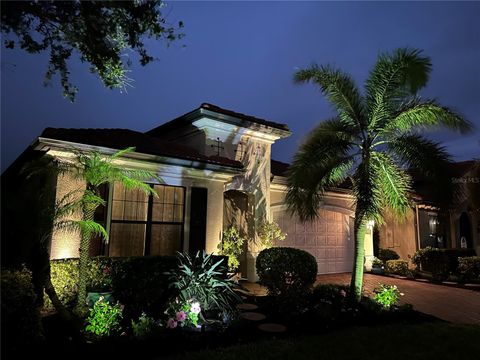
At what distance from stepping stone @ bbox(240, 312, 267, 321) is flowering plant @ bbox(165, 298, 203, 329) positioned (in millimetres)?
1348

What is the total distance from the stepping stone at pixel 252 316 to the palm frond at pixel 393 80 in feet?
16.8

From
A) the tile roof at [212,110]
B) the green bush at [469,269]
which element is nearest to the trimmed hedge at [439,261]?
the green bush at [469,269]

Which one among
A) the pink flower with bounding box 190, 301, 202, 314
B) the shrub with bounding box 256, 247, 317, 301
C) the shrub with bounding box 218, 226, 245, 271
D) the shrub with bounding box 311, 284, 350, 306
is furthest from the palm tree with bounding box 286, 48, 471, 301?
the pink flower with bounding box 190, 301, 202, 314

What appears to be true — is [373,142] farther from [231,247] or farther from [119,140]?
[119,140]

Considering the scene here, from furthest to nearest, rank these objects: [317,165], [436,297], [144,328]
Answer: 1. [436,297]
2. [317,165]
3. [144,328]

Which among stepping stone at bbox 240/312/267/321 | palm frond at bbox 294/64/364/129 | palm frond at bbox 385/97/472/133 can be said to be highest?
palm frond at bbox 294/64/364/129

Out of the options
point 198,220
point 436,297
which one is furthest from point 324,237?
point 198,220

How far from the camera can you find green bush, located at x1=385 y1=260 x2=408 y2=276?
16.0 meters

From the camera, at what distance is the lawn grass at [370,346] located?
19.1 ft

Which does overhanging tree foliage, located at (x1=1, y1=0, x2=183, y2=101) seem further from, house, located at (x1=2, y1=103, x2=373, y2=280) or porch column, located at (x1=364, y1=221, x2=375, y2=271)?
porch column, located at (x1=364, y1=221, x2=375, y2=271)

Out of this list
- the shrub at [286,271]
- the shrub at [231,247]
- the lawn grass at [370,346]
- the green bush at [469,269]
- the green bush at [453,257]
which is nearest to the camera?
the lawn grass at [370,346]

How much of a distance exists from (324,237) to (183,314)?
10953 mm

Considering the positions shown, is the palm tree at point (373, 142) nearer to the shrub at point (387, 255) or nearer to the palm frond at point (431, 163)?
the palm frond at point (431, 163)

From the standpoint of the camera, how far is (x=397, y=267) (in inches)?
639
